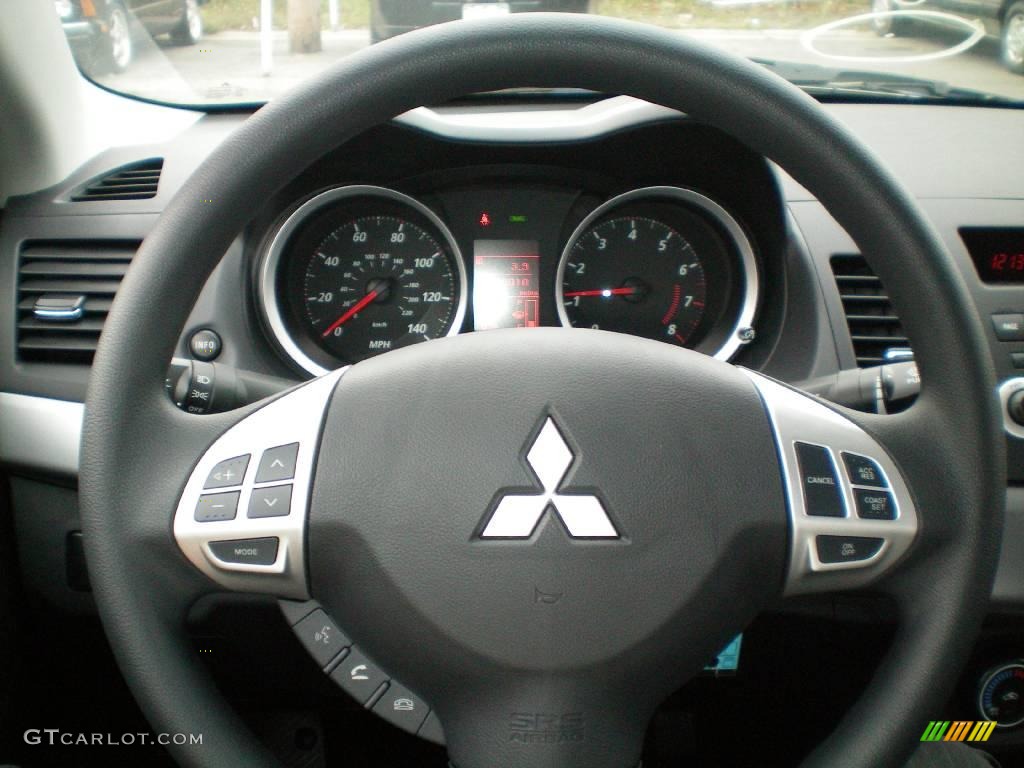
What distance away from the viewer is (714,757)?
72.3 inches

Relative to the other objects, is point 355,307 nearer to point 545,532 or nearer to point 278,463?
point 278,463

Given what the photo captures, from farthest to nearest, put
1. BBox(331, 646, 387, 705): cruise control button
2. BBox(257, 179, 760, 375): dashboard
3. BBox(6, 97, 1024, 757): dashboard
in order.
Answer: BBox(257, 179, 760, 375): dashboard → BBox(6, 97, 1024, 757): dashboard → BBox(331, 646, 387, 705): cruise control button

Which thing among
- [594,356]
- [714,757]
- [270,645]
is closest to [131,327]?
[594,356]

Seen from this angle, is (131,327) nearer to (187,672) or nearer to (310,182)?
(187,672)

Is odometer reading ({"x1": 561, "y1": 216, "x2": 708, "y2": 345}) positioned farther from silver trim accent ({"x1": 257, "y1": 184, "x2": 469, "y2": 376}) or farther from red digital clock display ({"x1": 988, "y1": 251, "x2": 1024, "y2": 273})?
red digital clock display ({"x1": 988, "y1": 251, "x2": 1024, "y2": 273})

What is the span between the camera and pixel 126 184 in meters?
1.85

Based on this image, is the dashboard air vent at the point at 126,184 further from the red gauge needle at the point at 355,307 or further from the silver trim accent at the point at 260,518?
the silver trim accent at the point at 260,518

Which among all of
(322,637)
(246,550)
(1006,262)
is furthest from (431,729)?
(1006,262)

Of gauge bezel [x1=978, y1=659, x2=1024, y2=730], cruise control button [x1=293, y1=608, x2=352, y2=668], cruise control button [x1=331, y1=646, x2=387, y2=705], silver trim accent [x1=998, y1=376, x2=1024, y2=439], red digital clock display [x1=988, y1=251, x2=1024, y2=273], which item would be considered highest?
red digital clock display [x1=988, y1=251, x2=1024, y2=273]

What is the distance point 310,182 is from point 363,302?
0.26 m

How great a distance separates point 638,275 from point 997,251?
66cm

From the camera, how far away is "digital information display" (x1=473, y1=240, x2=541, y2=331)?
6.59 feet

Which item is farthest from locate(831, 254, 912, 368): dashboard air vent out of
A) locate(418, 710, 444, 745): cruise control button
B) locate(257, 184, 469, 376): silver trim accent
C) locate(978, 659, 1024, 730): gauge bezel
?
locate(418, 710, 444, 745): cruise control button

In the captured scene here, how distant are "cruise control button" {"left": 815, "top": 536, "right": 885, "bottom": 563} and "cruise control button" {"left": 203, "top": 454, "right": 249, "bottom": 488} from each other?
21.6 inches
